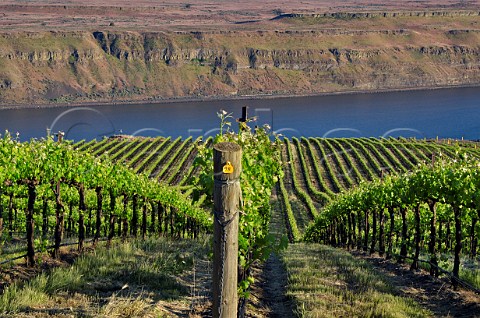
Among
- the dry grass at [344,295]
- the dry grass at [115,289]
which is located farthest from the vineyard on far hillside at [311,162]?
the dry grass at [115,289]

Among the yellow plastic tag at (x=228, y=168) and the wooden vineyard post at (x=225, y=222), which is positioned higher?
the yellow plastic tag at (x=228, y=168)

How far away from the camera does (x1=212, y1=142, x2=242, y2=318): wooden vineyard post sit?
5793mm

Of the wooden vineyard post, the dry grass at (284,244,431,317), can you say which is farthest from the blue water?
the wooden vineyard post

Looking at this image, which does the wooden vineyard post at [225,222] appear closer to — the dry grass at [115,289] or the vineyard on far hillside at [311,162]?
the dry grass at [115,289]

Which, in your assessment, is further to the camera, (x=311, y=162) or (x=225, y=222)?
(x=311, y=162)

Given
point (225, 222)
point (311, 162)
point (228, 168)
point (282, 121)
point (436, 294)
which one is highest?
point (282, 121)

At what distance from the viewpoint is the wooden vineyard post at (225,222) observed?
5793 millimetres

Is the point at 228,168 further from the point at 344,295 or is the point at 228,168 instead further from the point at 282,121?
the point at 282,121

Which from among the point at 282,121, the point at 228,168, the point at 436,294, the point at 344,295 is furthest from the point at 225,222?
the point at 282,121

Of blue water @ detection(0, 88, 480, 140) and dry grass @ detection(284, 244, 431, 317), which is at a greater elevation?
blue water @ detection(0, 88, 480, 140)

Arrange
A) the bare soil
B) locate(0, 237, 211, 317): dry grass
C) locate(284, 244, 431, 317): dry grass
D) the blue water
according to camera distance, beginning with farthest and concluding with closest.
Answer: the blue water < the bare soil < locate(284, 244, 431, 317): dry grass < locate(0, 237, 211, 317): dry grass

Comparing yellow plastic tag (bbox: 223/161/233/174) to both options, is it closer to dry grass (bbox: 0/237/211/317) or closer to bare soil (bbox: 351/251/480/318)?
dry grass (bbox: 0/237/211/317)

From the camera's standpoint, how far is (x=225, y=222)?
19.1 feet

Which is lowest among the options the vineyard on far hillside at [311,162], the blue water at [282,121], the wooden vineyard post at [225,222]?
the wooden vineyard post at [225,222]
